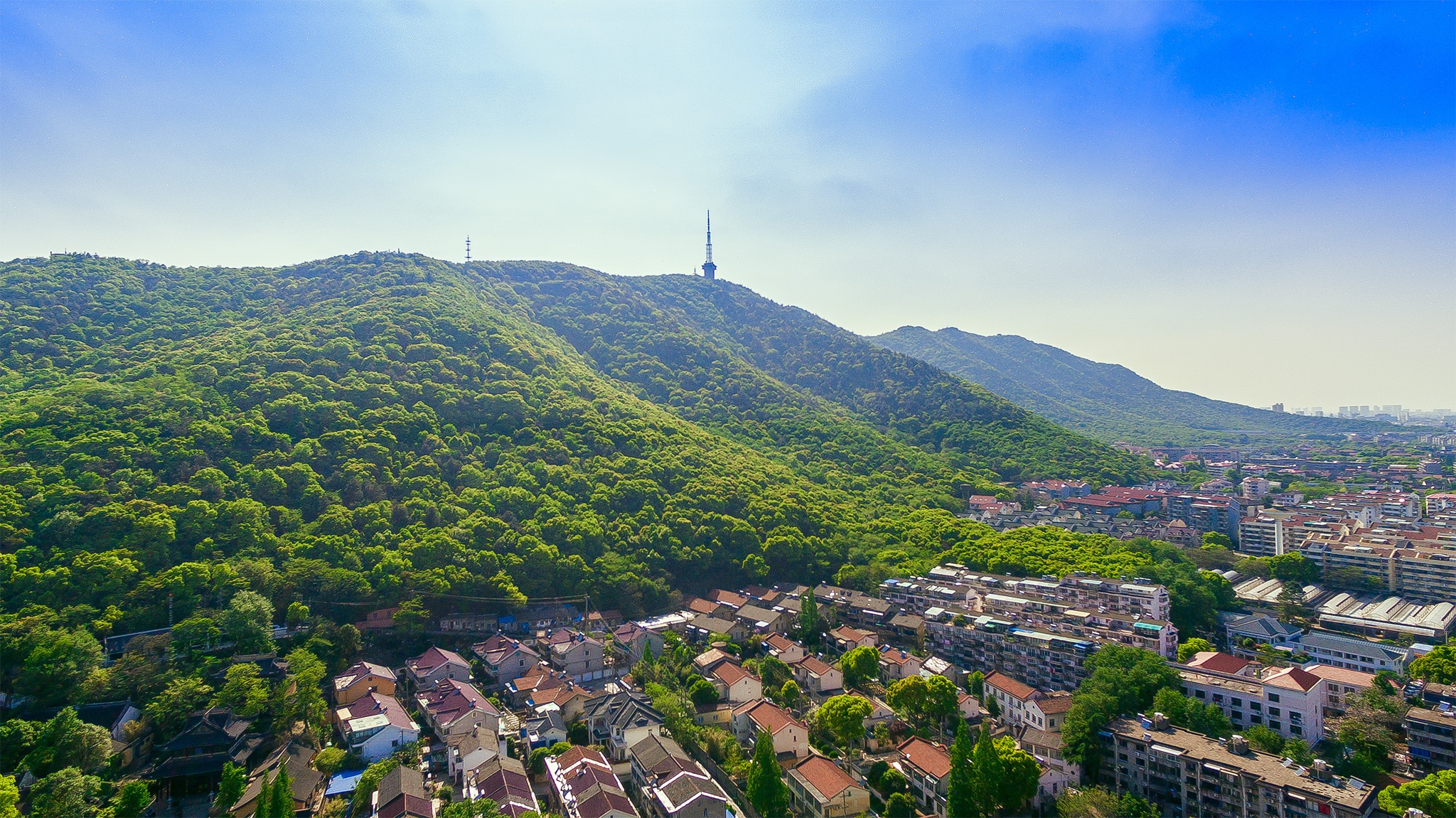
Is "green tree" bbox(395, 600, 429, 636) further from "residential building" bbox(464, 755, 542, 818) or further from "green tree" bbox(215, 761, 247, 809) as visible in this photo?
"residential building" bbox(464, 755, 542, 818)

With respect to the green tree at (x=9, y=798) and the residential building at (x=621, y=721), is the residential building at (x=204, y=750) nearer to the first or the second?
the green tree at (x=9, y=798)

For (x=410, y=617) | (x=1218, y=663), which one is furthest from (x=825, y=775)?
(x=410, y=617)

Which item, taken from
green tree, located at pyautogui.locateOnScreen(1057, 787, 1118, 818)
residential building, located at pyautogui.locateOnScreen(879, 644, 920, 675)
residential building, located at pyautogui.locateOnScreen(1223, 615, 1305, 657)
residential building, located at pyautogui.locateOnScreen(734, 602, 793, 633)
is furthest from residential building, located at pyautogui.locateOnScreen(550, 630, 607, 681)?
residential building, located at pyautogui.locateOnScreen(1223, 615, 1305, 657)

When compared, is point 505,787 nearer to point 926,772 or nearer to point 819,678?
point 926,772

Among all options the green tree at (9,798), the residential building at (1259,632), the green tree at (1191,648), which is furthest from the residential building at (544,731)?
the residential building at (1259,632)

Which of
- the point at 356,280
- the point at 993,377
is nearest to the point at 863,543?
the point at 356,280

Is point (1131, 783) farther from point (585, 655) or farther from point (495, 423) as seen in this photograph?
point (495, 423)
